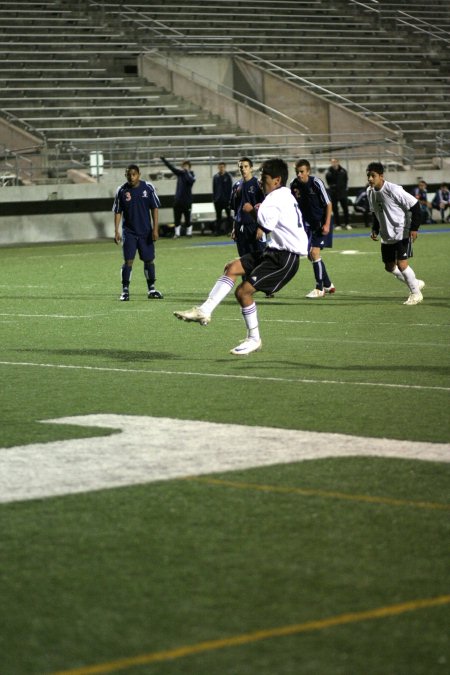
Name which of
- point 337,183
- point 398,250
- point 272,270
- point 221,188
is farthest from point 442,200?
point 272,270

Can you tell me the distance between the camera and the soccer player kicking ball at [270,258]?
472 inches

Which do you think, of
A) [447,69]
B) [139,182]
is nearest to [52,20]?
[447,69]

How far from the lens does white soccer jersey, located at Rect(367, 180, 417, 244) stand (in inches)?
663

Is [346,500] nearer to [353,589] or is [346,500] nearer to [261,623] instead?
[353,589]

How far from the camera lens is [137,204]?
61.7 ft

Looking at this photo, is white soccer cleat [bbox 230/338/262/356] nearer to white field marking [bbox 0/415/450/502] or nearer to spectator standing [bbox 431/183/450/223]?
white field marking [bbox 0/415/450/502]

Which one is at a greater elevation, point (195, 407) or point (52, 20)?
point (52, 20)

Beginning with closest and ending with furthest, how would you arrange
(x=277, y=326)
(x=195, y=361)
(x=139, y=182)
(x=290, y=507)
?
(x=290, y=507)
(x=195, y=361)
(x=277, y=326)
(x=139, y=182)

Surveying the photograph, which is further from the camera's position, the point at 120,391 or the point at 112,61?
the point at 112,61

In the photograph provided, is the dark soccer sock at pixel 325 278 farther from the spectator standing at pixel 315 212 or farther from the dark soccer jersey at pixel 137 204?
the dark soccer jersey at pixel 137 204

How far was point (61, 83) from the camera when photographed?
1698 inches

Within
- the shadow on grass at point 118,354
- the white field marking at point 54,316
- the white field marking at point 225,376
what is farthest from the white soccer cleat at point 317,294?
the white field marking at point 225,376

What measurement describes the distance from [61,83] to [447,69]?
16574 mm

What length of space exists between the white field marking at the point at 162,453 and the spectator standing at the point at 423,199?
33.0 m
